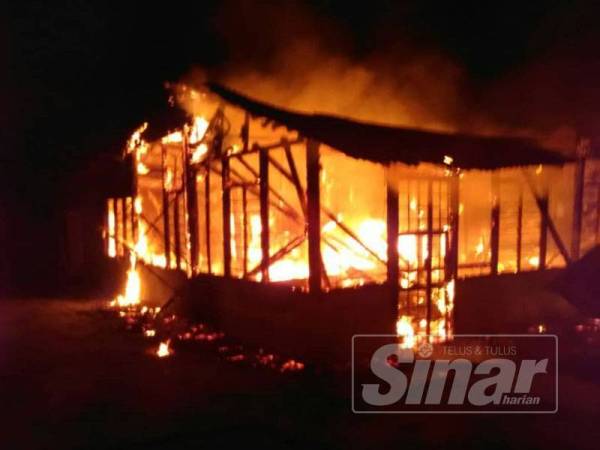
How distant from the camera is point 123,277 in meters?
16.9

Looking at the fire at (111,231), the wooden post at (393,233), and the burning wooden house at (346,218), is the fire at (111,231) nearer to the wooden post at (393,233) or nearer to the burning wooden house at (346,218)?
the burning wooden house at (346,218)

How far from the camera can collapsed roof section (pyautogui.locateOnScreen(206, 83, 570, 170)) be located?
882 cm

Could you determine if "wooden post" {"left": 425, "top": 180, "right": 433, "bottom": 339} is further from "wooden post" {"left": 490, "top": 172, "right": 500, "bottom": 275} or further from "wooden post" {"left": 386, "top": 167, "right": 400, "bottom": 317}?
"wooden post" {"left": 490, "top": 172, "right": 500, "bottom": 275}

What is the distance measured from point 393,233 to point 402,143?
1.85 metres

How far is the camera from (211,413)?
7.35 metres

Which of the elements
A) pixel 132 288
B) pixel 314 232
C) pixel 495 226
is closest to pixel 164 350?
pixel 314 232

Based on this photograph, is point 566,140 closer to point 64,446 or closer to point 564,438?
point 564,438

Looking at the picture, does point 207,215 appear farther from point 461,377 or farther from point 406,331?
point 461,377

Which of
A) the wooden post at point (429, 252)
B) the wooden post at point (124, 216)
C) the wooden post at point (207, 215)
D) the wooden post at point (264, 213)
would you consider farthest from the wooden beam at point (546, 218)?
the wooden post at point (124, 216)

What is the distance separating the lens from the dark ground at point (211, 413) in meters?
6.54

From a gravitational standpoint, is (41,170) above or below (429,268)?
above

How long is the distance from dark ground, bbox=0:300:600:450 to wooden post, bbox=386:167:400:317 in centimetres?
205

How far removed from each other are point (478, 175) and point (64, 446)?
27.9ft

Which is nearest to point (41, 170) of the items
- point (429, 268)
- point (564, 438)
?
point (429, 268)
